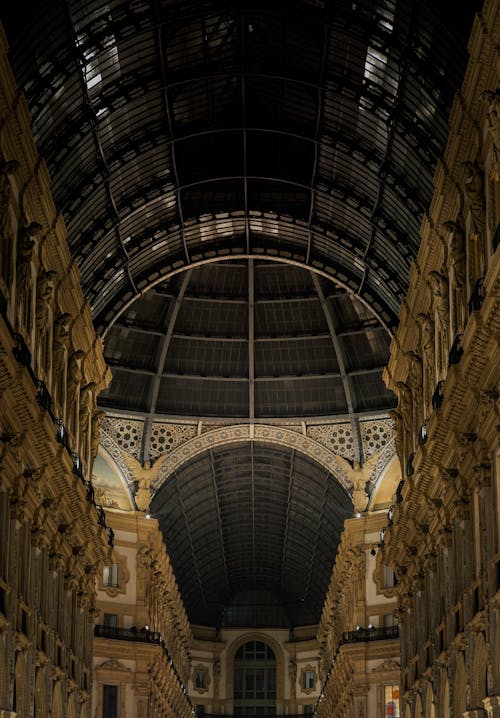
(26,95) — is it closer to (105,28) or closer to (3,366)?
(105,28)

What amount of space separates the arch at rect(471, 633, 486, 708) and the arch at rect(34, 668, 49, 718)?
49.5 ft

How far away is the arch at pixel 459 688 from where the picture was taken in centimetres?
4209

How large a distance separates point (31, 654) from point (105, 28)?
68.4ft

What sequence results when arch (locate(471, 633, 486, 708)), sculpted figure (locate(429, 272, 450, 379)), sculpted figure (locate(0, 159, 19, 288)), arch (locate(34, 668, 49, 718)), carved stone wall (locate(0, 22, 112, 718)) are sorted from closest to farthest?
sculpted figure (locate(0, 159, 19, 288)) < carved stone wall (locate(0, 22, 112, 718)) < arch (locate(471, 633, 486, 708)) < arch (locate(34, 668, 49, 718)) < sculpted figure (locate(429, 272, 450, 379))

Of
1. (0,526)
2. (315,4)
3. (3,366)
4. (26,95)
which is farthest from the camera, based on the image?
(315,4)

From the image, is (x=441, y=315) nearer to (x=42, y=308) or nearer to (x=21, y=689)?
(x=42, y=308)

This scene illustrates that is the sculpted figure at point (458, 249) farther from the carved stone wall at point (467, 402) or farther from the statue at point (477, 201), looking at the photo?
the statue at point (477, 201)

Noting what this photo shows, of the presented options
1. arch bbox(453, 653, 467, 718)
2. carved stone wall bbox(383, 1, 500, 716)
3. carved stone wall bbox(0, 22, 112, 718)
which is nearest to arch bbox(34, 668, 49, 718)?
Answer: carved stone wall bbox(0, 22, 112, 718)

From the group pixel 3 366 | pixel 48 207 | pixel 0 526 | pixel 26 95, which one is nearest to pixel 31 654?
pixel 0 526

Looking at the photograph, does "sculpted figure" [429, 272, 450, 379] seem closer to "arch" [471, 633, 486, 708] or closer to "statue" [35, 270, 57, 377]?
"arch" [471, 633, 486, 708]

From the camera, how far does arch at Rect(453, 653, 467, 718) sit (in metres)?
42.1

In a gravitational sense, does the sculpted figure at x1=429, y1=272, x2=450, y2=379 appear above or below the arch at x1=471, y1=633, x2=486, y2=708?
above

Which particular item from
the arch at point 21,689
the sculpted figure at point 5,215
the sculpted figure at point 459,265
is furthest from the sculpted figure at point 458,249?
the arch at point 21,689

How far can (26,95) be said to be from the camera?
42.7 m
